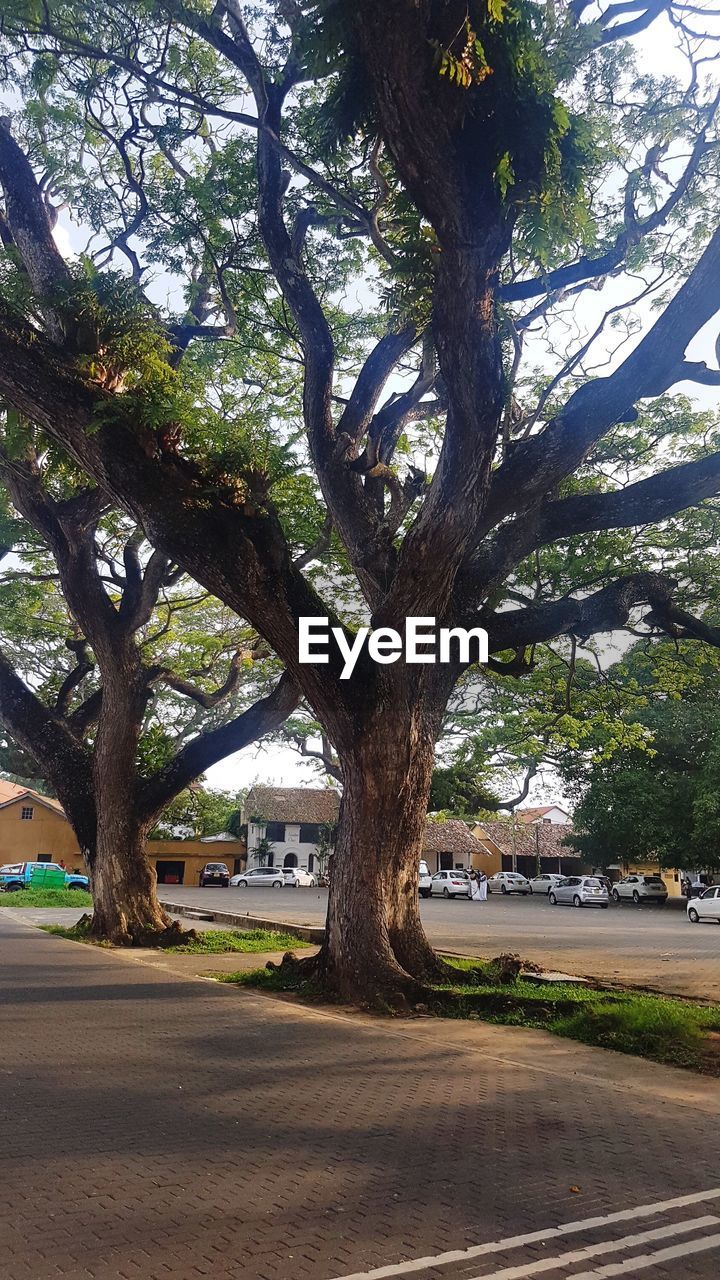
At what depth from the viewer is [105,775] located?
54.5 feet

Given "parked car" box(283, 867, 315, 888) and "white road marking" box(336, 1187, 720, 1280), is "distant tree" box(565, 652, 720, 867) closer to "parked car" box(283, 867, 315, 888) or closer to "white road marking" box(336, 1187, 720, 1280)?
"parked car" box(283, 867, 315, 888)

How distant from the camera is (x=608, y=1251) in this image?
3.79 metres

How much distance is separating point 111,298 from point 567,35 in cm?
533

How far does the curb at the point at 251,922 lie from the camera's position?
17.9 meters

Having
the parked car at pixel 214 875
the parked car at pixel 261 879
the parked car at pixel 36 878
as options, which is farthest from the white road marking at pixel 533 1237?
the parked car at pixel 261 879

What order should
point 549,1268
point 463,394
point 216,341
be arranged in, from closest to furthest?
1. point 549,1268
2. point 463,394
3. point 216,341

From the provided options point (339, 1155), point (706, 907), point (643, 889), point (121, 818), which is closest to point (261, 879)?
point (643, 889)

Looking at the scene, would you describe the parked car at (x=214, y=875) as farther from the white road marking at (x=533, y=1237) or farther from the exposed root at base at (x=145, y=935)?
the white road marking at (x=533, y=1237)

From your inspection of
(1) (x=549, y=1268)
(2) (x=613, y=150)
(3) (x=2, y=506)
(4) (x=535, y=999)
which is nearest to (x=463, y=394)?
(2) (x=613, y=150)

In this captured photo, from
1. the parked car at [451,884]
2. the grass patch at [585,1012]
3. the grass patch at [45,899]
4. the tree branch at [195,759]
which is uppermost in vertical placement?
the tree branch at [195,759]

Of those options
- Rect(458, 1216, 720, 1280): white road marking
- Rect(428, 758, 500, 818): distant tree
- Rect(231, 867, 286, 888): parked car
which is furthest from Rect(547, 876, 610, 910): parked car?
Rect(458, 1216, 720, 1280): white road marking

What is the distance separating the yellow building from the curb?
2601cm

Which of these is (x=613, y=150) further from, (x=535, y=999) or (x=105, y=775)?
(x=105, y=775)

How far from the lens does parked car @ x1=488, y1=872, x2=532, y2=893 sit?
54.1 m
